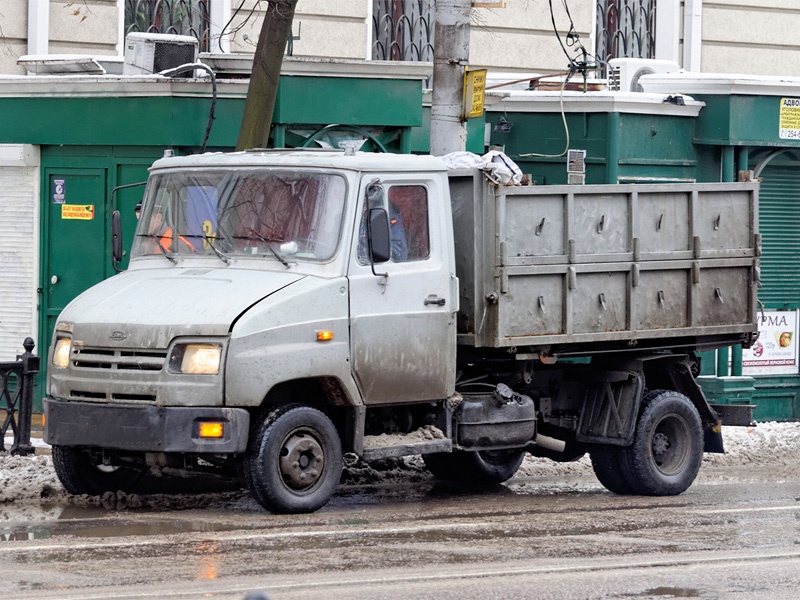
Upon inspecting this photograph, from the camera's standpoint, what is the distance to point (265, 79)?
42.4 ft

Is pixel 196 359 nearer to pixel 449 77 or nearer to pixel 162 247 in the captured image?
pixel 162 247

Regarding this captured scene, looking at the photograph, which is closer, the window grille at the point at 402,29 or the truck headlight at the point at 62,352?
the truck headlight at the point at 62,352

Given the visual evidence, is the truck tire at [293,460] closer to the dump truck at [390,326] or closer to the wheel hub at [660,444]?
the dump truck at [390,326]

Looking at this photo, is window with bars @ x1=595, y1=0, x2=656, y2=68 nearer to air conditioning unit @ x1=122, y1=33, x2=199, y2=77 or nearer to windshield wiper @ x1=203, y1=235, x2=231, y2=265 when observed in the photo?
air conditioning unit @ x1=122, y1=33, x2=199, y2=77

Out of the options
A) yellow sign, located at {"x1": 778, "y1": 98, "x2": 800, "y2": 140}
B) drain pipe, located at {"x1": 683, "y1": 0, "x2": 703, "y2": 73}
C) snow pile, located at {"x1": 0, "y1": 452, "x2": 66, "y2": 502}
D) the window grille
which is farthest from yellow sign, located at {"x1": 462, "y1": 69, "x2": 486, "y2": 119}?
drain pipe, located at {"x1": 683, "y1": 0, "x2": 703, "y2": 73}

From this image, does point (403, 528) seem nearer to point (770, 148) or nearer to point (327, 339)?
point (327, 339)

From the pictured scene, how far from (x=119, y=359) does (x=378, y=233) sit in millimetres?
1783

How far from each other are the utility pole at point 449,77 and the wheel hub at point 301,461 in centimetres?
336

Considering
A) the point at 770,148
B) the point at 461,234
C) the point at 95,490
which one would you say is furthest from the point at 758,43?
the point at 95,490

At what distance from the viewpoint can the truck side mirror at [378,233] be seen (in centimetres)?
1041

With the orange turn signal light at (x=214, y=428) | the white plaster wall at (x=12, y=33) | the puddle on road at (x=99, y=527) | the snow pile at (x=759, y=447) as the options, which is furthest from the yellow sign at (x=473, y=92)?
the white plaster wall at (x=12, y=33)

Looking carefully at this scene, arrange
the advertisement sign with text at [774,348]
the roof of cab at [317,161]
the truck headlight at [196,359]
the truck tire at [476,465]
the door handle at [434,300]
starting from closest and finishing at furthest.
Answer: the truck headlight at [196,359]
the roof of cab at [317,161]
the door handle at [434,300]
the truck tire at [476,465]
the advertisement sign with text at [774,348]

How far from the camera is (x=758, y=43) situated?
23.1 metres

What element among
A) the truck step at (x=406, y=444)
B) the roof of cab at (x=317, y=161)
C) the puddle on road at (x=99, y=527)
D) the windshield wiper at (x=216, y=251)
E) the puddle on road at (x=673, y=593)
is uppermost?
the roof of cab at (x=317, y=161)
